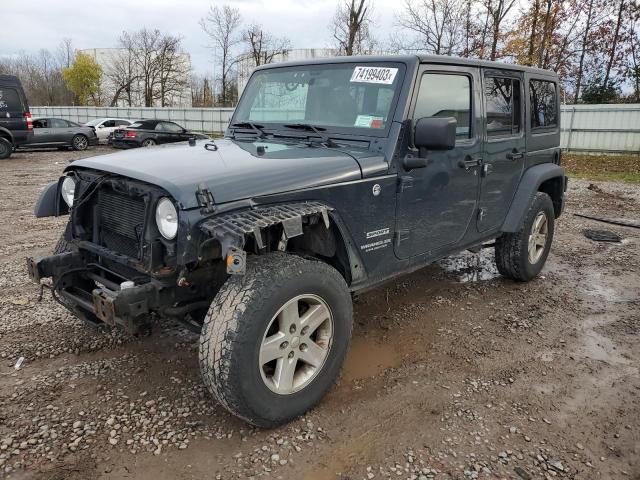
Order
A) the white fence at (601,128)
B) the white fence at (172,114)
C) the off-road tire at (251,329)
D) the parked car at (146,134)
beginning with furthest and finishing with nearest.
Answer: the white fence at (172,114) → the parked car at (146,134) → the white fence at (601,128) → the off-road tire at (251,329)

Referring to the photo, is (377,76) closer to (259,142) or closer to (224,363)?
(259,142)

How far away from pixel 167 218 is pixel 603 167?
15.7 metres

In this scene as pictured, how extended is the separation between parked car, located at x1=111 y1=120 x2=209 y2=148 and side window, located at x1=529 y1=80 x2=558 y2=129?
1559cm

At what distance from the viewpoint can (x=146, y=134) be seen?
19625 mm

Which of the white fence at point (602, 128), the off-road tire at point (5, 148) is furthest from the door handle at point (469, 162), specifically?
the off-road tire at point (5, 148)

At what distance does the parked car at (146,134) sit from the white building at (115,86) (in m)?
27.3

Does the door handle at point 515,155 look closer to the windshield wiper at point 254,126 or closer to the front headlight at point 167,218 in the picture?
the windshield wiper at point 254,126

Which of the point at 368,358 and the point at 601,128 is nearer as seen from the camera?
the point at 368,358

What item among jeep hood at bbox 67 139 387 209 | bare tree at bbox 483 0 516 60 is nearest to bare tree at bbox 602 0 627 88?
bare tree at bbox 483 0 516 60

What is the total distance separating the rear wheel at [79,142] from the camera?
20084 millimetres

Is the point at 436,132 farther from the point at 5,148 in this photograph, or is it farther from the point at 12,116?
the point at 5,148

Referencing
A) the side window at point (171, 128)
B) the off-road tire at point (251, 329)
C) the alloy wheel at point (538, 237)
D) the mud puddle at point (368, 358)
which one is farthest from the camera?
the side window at point (171, 128)

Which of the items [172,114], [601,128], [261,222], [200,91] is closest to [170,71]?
[200,91]

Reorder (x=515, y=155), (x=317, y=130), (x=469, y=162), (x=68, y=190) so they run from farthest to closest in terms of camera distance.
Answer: (x=515, y=155) → (x=469, y=162) → (x=317, y=130) → (x=68, y=190)
